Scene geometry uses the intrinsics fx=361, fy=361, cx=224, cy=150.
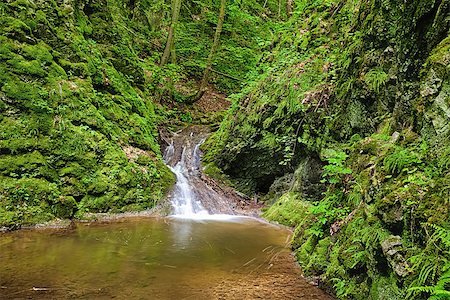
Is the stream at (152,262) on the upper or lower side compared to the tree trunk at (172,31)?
lower

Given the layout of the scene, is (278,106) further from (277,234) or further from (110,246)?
(110,246)

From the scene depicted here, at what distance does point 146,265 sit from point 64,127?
5.29 m

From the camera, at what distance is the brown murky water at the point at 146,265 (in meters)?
4.26

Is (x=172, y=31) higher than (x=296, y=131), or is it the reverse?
(x=172, y=31)

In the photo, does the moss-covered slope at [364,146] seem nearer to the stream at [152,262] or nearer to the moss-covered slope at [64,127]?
the stream at [152,262]

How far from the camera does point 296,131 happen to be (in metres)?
10.5

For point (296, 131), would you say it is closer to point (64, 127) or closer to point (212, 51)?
point (64, 127)

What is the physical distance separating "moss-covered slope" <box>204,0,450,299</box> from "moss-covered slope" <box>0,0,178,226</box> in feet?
12.9

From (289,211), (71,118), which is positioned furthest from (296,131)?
(71,118)

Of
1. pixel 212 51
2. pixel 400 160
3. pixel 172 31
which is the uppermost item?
pixel 172 31

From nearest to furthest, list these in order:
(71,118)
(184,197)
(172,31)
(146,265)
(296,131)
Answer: (146,265) < (71,118) < (296,131) < (184,197) < (172,31)

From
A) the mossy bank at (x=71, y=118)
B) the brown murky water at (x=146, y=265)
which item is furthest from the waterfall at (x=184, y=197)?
the brown murky water at (x=146, y=265)

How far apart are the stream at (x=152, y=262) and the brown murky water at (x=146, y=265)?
0.01 m

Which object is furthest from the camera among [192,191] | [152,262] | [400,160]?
[192,191]
